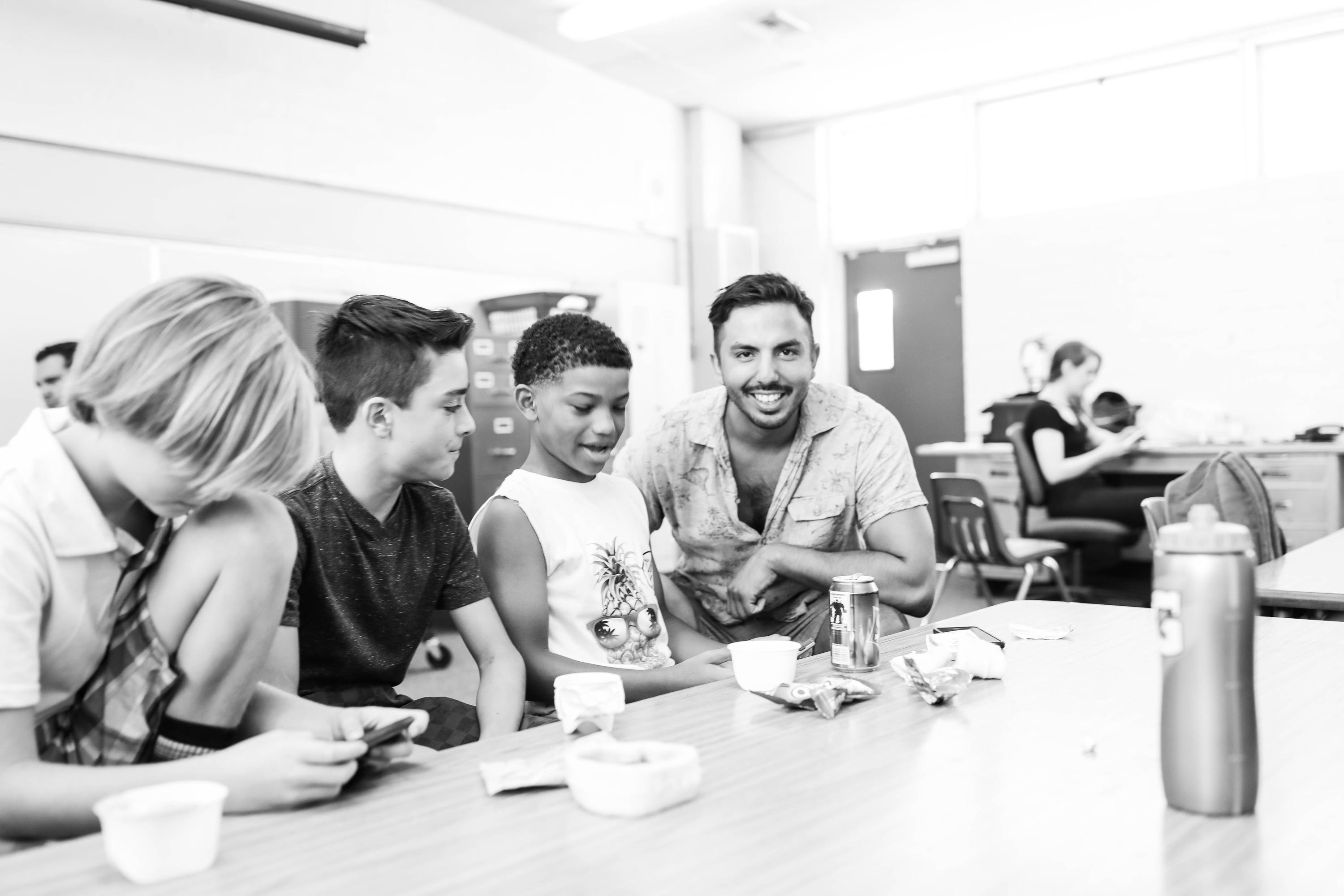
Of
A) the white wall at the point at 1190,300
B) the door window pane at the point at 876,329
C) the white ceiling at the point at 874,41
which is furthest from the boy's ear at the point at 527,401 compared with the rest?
the door window pane at the point at 876,329

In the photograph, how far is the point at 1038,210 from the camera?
22.7ft

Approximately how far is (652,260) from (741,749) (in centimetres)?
629

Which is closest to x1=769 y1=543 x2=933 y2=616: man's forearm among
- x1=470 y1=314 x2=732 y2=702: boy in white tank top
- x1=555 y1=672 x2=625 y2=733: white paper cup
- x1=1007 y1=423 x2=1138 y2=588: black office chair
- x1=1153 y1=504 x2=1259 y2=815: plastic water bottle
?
x1=470 y1=314 x2=732 y2=702: boy in white tank top

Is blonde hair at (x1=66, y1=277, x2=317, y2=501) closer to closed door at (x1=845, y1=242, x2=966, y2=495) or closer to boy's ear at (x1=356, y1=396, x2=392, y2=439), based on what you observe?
boy's ear at (x1=356, y1=396, x2=392, y2=439)

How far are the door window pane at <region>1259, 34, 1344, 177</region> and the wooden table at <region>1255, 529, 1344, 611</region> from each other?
4387 millimetres

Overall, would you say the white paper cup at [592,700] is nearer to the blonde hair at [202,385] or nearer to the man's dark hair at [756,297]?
the blonde hair at [202,385]

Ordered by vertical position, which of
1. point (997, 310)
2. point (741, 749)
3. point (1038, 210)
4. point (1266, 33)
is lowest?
point (741, 749)

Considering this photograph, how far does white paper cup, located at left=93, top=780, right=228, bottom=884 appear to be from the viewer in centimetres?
76

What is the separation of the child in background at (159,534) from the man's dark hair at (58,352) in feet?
10.5

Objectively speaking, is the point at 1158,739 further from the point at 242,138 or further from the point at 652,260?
the point at 652,260

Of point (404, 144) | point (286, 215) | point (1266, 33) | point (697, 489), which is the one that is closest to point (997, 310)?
point (1266, 33)

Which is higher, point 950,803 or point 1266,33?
point 1266,33

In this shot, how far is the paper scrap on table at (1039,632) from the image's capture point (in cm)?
163

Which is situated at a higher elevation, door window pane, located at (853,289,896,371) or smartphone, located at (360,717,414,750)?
door window pane, located at (853,289,896,371)
